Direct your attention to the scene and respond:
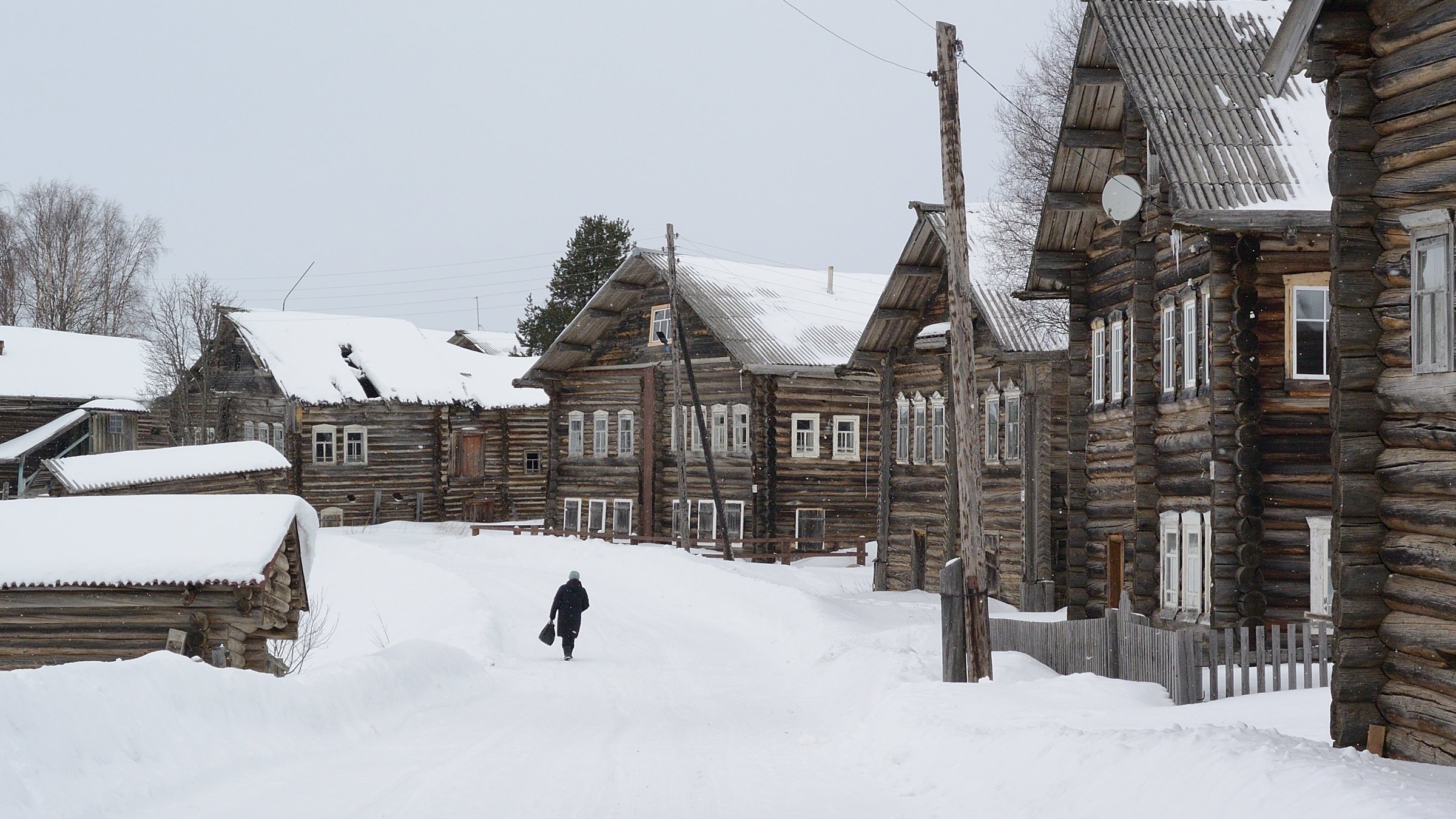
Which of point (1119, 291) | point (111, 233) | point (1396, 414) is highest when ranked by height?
point (111, 233)

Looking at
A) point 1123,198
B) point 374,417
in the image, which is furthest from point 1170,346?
point 374,417

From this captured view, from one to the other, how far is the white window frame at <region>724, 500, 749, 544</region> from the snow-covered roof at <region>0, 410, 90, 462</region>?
97.1 feet

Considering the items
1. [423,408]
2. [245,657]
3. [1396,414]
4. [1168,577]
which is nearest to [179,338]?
[423,408]

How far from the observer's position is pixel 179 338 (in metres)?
52.5

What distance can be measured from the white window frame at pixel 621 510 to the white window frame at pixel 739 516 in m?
3.76

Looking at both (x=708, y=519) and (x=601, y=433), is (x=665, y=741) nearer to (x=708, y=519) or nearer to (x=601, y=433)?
(x=708, y=519)

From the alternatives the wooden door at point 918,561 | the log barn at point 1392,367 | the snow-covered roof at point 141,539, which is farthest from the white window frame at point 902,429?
the log barn at point 1392,367

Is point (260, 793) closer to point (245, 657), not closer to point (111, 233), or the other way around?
point (245, 657)

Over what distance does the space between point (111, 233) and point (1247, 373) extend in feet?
226

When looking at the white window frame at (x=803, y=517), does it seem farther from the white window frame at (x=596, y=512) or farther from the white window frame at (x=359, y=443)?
the white window frame at (x=359, y=443)

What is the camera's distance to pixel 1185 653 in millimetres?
14062

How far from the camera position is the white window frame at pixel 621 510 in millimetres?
42031

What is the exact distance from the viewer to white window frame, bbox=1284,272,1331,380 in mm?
16359

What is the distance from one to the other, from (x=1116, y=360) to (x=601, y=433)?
24633 mm
